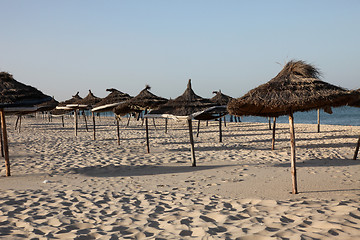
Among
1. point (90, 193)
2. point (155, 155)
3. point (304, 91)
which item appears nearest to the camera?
point (304, 91)

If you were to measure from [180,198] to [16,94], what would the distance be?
4758mm

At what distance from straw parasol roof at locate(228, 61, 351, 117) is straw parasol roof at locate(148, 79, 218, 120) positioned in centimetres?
258

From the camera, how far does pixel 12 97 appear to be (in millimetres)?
7137

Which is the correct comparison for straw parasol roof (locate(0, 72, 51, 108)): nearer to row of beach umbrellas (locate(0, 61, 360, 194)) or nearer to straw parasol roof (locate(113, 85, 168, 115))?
row of beach umbrellas (locate(0, 61, 360, 194))

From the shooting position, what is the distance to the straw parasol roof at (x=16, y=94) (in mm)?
7062

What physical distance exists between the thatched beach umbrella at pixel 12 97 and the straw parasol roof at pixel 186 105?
10.6ft

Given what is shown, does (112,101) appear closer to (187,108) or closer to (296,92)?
(187,108)

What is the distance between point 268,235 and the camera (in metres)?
3.49

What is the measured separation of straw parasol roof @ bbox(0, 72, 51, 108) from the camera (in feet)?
23.2

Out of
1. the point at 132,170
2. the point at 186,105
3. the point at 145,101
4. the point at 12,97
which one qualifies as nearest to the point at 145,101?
the point at 145,101

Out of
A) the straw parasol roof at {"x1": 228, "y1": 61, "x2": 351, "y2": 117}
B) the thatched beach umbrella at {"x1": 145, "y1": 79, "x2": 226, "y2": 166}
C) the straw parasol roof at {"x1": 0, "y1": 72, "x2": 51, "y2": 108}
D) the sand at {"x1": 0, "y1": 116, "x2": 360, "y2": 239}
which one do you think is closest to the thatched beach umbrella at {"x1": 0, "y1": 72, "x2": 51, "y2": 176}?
the straw parasol roof at {"x1": 0, "y1": 72, "x2": 51, "y2": 108}

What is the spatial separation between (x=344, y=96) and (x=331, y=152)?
18.7ft

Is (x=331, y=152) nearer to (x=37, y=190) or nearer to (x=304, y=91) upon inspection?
(x=304, y=91)

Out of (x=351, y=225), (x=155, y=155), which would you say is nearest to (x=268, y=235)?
(x=351, y=225)
